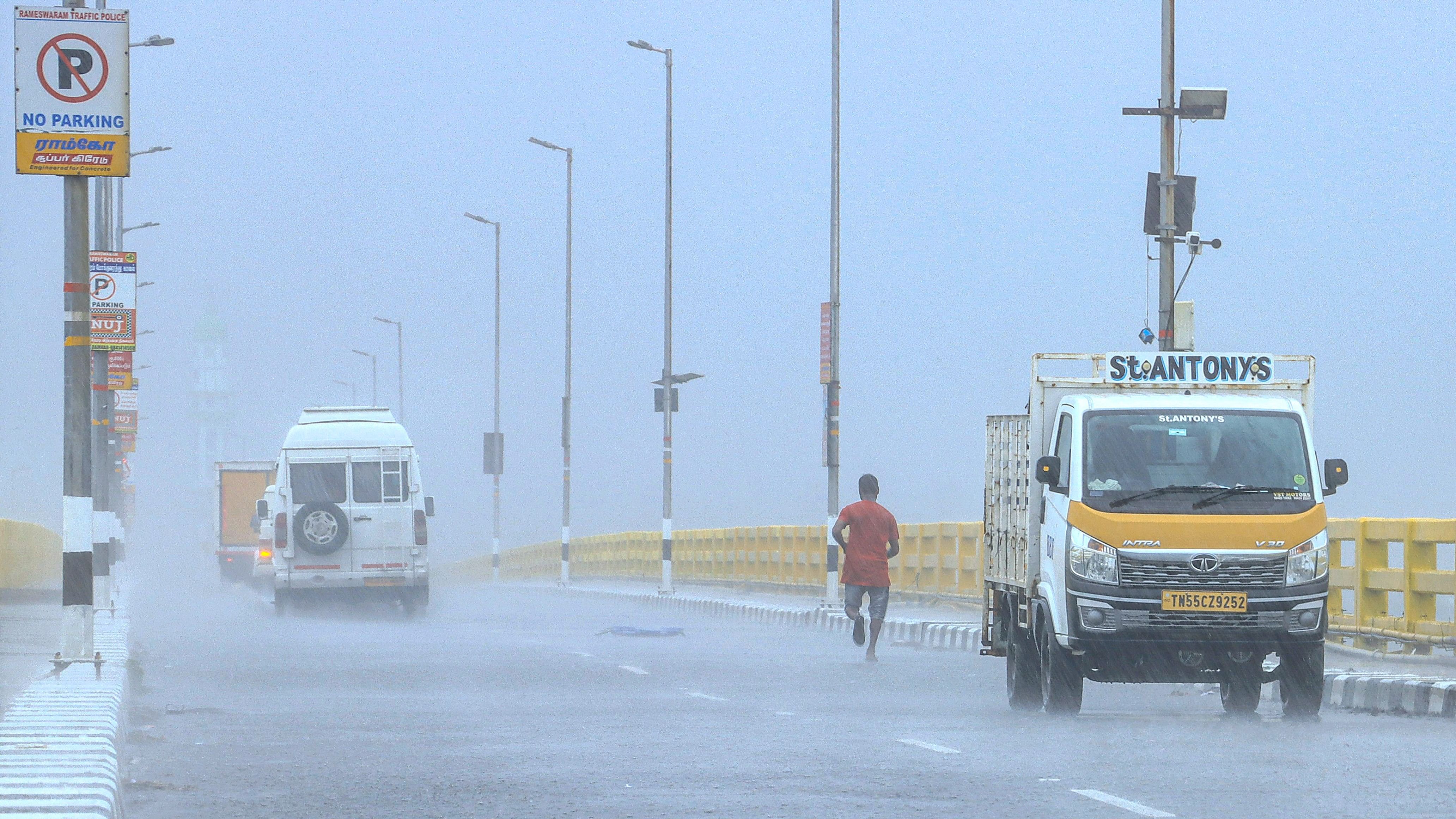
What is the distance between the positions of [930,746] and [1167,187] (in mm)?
12020

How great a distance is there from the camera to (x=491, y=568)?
72125 mm

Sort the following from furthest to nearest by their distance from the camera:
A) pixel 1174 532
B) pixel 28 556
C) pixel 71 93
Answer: pixel 28 556, pixel 71 93, pixel 1174 532

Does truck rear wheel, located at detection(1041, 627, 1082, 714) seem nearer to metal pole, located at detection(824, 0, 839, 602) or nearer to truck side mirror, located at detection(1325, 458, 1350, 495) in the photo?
truck side mirror, located at detection(1325, 458, 1350, 495)

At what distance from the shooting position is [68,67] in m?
14.2

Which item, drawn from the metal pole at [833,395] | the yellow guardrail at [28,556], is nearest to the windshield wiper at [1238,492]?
the metal pole at [833,395]

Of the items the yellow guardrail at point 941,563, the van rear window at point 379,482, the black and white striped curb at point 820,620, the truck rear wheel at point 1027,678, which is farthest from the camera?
the van rear window at point 379,482

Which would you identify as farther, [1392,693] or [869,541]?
[869,541]

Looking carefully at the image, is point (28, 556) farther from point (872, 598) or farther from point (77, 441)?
point (77, 441)

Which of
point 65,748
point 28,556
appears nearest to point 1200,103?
point 65,748

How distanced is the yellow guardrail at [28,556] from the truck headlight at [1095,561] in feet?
77.8

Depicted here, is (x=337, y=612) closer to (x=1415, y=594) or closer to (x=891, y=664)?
(x=891, y=664)

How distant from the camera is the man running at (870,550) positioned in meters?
21.0

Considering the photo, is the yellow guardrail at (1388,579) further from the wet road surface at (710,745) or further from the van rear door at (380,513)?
the van rear door at (380,513)

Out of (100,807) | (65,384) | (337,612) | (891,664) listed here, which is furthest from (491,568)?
(100,807)
